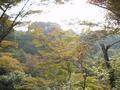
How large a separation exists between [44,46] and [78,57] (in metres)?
1.79

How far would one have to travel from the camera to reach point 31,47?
33.3 m

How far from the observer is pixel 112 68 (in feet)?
37.1

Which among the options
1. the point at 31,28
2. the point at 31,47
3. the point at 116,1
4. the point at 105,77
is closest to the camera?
the point at 116,1

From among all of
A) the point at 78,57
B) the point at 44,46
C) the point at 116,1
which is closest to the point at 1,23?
the point at 44,46

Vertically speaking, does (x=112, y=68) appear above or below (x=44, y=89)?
above

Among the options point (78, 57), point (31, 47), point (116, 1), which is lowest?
point (31, 47)

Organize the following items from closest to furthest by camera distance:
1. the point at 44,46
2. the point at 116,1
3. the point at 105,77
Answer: the point at 116,1
the point at 105,77
the point at 44,46

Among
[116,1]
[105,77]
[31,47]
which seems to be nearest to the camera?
[116,1]

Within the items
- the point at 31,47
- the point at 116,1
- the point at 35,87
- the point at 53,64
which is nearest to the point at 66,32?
the point at 53,64

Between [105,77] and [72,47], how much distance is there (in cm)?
297

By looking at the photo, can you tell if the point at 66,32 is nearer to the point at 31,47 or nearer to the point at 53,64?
the point at 53,64

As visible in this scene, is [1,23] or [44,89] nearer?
[1,23]

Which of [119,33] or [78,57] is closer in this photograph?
[119,33]

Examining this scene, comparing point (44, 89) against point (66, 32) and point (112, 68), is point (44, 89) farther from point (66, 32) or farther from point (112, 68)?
point (112, 68)
